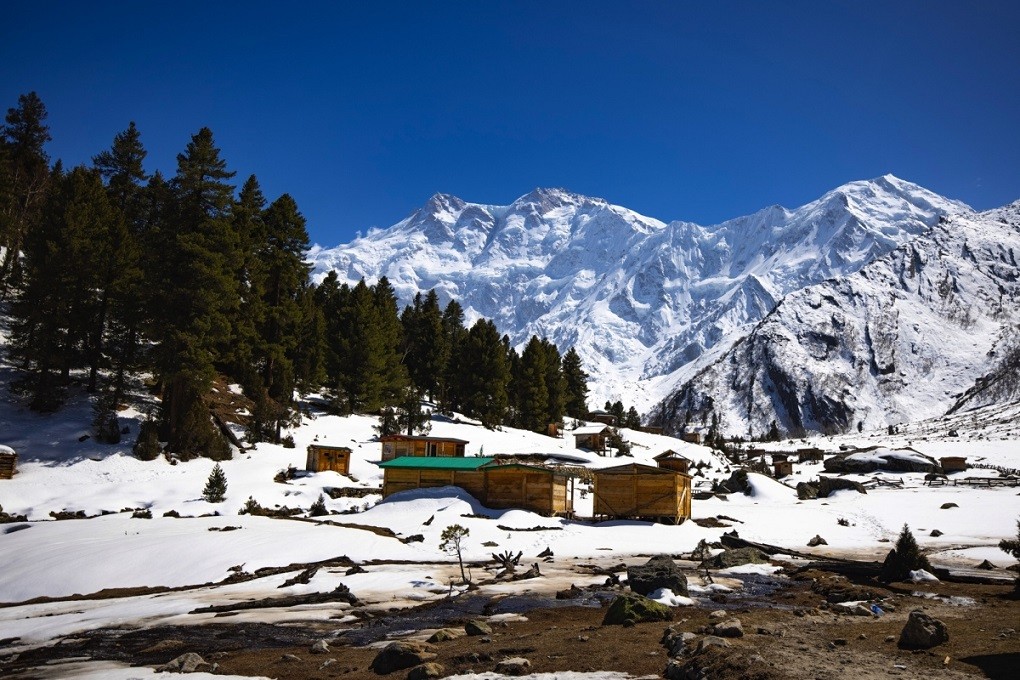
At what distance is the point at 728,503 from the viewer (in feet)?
159

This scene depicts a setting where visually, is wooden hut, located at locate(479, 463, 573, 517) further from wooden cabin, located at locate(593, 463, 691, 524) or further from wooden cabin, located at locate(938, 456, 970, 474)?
wooden cabin, located at locate(938, 456, 970, 474)

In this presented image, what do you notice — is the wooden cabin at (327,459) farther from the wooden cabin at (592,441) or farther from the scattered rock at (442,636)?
the wooden cabin at (592,441)

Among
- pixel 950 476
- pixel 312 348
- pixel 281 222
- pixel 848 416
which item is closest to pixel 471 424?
pixel 312 348

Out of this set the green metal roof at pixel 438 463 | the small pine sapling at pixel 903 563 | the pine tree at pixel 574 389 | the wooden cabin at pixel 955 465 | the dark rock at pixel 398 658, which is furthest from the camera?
the pine tree at pixel 574 389

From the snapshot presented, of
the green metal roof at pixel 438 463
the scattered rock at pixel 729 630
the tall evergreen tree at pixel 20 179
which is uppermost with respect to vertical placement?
the tall evergreen tree at pixel 20 179

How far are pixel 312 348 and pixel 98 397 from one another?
61.8ft

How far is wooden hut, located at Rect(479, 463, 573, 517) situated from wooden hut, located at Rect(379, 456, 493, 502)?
1.81 feet

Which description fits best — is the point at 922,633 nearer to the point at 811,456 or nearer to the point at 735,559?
the point at 735,559

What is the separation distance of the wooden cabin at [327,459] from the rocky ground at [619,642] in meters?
27.2

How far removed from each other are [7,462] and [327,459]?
15887 mm

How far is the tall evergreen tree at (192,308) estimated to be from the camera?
3644 cm

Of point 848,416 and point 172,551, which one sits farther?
point 848,416

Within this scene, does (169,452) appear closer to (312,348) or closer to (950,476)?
(312,348)

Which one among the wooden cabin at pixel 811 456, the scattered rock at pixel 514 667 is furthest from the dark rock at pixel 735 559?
the wooden cabin at pixel 811 456
